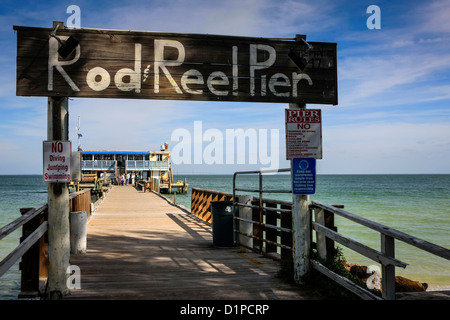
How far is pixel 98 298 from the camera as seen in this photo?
4.95 m

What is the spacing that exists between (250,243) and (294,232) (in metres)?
2.70

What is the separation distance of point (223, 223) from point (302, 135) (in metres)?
3.85

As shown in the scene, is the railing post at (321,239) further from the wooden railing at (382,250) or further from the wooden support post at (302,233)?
the wooden support post at (302,233)

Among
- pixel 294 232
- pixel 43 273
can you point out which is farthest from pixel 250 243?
pixel 43 273

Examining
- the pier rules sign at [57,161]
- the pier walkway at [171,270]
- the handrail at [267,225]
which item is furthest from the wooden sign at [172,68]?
the pier walkway at [171,270]

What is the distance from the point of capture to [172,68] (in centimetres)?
553

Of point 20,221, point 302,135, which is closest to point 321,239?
point 302,135

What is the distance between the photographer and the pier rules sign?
501 cm

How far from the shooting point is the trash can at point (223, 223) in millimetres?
8700

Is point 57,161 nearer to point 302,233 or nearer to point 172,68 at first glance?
point 172,68

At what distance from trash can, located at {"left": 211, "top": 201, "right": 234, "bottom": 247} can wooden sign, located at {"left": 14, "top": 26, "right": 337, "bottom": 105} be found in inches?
142

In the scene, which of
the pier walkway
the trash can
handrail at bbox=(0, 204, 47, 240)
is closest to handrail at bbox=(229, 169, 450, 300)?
the pier walkway

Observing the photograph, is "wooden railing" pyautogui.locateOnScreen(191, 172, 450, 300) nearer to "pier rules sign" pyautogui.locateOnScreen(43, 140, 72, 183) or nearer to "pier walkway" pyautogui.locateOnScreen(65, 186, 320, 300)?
"pier walkway" pyautogui.locateOnScreen(65, 186, 320, 300)

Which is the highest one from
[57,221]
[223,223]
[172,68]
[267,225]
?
[172,68]
